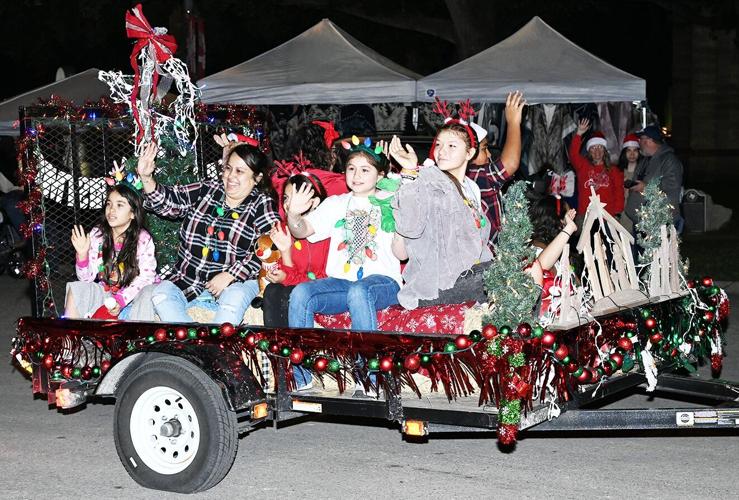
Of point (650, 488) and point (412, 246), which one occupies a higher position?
point (412, 246)

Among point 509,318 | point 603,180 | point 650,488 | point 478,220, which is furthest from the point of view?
point 603,180

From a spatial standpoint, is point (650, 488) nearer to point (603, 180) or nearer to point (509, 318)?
point (509, 318)

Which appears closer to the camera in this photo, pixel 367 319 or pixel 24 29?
pixel 367 319

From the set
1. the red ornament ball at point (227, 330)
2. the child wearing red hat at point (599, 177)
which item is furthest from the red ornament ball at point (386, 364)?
the child wearing red hat at point (599, 177)

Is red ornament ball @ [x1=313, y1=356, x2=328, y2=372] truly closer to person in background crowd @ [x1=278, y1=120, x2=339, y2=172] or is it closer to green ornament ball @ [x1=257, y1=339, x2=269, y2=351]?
green ornament ball @ [x1=257, y1=339, x2=269, y2=351]

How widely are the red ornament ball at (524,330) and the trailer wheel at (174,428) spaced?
59.7 inches

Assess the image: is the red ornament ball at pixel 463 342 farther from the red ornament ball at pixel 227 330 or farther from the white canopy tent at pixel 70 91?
the white canopy tent at pixel 70 91

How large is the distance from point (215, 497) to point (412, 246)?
162 centimetres

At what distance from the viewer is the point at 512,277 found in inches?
198

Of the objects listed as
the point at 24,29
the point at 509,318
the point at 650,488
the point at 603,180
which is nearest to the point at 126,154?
the point at 509,318

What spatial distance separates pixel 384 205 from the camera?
6.28 metres

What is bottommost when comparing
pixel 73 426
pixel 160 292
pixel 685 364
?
pixel 73 426

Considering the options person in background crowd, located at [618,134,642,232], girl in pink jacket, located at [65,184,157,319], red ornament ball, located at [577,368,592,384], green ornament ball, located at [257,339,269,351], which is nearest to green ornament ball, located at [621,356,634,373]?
red ornament ball, located at [577,368,592,384]

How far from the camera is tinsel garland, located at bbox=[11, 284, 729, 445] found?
4957 millimetres
